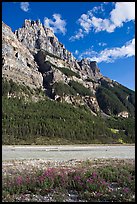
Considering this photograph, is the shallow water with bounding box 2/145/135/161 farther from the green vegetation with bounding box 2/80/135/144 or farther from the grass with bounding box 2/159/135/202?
the green vegetation with bounding box 2/80/135/144

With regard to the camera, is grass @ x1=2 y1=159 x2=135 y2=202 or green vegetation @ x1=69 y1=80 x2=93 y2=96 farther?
green vegetation @ x1=69 y1=80 x2=93 y2=96

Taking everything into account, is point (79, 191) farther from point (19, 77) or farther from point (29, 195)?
point (19, 77)

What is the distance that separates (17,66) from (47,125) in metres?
60.1

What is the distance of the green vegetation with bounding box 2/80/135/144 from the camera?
93625 mm

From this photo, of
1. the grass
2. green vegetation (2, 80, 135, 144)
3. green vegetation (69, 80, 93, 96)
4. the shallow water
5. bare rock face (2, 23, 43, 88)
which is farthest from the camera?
green vegetation (69, 80, 93, 96)

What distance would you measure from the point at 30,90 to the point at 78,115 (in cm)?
3058

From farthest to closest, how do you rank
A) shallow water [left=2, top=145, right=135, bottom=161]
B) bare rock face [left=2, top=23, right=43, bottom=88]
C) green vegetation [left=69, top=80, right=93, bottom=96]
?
1. green vegetation [left=69, top=80, right=93, bottom=96]
2. bare rock face [left=2, top=23, right=43, bottom=88]
3. shallow water [left=2, top=145, right=135, bottom=161]

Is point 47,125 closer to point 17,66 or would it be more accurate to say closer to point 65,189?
point 17,66

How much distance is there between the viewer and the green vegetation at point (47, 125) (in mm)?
93625

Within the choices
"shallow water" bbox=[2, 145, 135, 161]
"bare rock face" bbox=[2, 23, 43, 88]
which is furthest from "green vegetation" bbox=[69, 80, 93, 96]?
"shallow water" bbox=[2, 145, 135, 161]

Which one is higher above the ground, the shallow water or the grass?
the grass

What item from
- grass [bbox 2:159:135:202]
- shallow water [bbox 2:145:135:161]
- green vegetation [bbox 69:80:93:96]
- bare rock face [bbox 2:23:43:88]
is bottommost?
shallow water [bbox 2:145:135:161]

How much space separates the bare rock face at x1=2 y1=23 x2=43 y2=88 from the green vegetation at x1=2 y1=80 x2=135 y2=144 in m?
9.14

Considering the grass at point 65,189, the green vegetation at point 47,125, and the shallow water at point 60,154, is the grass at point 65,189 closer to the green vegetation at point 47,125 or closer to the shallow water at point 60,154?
the shallow water at point 60,154
